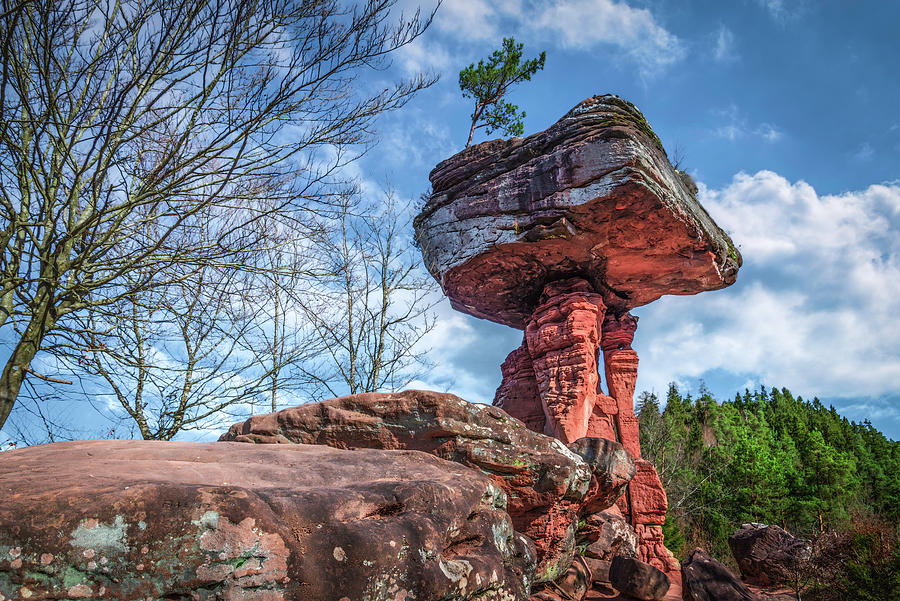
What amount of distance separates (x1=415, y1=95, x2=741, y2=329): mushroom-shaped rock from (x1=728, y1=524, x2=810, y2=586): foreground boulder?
6150mm

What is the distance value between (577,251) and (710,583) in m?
6.88

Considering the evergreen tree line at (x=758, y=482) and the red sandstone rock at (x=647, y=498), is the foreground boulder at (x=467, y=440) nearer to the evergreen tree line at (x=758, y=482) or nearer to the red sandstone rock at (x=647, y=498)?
the red sandstone rock at (x=647, y=498)

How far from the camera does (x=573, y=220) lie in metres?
11.3

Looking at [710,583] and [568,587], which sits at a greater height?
[568,587]

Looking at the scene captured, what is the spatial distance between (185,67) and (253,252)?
2.23 m

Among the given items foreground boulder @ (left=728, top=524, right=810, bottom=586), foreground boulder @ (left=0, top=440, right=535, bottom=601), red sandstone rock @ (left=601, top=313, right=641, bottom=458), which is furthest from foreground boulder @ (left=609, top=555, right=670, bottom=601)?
foreground boulder @ (left=0, top=440, right=535, bottom=601)

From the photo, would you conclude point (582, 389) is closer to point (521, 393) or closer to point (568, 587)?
point (521, 393)

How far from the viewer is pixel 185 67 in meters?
5.39

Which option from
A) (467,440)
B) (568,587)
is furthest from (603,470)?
(467,440)

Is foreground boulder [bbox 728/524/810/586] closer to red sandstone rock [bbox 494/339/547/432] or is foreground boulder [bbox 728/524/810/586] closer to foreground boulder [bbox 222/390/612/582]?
red sandstone rock [bbox 494/339/547/432]

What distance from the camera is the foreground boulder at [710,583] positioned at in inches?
314

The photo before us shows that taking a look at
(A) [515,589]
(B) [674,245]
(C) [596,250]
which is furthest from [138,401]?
(B) [674,245]

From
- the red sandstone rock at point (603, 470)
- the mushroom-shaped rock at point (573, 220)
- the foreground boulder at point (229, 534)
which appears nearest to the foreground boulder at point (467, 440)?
the red sandstone rock at point (603, 470)

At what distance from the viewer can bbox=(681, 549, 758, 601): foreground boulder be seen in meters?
7.99
